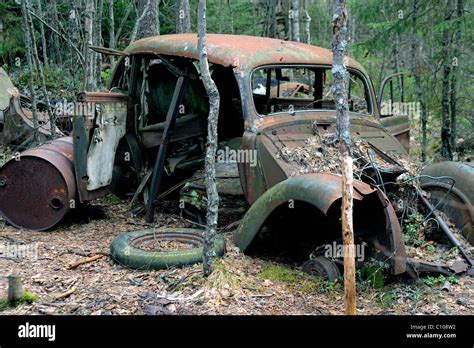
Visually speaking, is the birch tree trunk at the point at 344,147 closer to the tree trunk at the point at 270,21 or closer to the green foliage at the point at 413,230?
the green foliage at the point at 413,230

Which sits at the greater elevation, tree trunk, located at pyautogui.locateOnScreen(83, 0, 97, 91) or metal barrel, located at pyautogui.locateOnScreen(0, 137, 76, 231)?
tree trunk, located at pyautogui.locateOnScreen(83, 0, 97, 91)

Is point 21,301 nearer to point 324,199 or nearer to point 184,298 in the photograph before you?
point 184,298

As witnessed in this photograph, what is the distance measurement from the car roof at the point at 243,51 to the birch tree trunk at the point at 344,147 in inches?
71.7

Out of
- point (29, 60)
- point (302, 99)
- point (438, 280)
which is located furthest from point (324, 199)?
point (29, 60)

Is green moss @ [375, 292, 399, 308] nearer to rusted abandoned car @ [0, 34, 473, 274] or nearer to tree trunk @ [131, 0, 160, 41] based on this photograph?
rusted abandoned car @ [0, 34, 473, 274]

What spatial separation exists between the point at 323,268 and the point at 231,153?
2058 mm

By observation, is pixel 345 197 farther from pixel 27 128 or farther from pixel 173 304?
pixel 27 128

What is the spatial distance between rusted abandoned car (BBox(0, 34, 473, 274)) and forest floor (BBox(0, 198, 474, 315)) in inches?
10.3

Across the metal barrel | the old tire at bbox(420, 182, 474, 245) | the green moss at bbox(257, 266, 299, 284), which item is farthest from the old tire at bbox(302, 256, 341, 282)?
the metal barrel

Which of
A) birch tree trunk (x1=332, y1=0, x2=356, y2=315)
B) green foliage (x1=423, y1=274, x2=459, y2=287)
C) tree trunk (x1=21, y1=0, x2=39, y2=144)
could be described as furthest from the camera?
tree trunk (x1=21, y1=0, x2=39, y2=144)

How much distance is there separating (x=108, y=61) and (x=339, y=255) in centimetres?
1515

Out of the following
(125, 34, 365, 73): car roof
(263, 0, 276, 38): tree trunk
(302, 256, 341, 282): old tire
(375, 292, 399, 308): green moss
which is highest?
(263, 0, 276, 38): tree trunk

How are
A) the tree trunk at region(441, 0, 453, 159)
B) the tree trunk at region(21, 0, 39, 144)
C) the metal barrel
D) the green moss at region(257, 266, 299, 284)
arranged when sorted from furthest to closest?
the tree trunk at region(441, 0, 453, 159) → the tree trunk at region(21, 0, 39, 144) → the metal barrel → the green moss at region(257, 266, 299, 284)

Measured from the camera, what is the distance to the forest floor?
390cm
